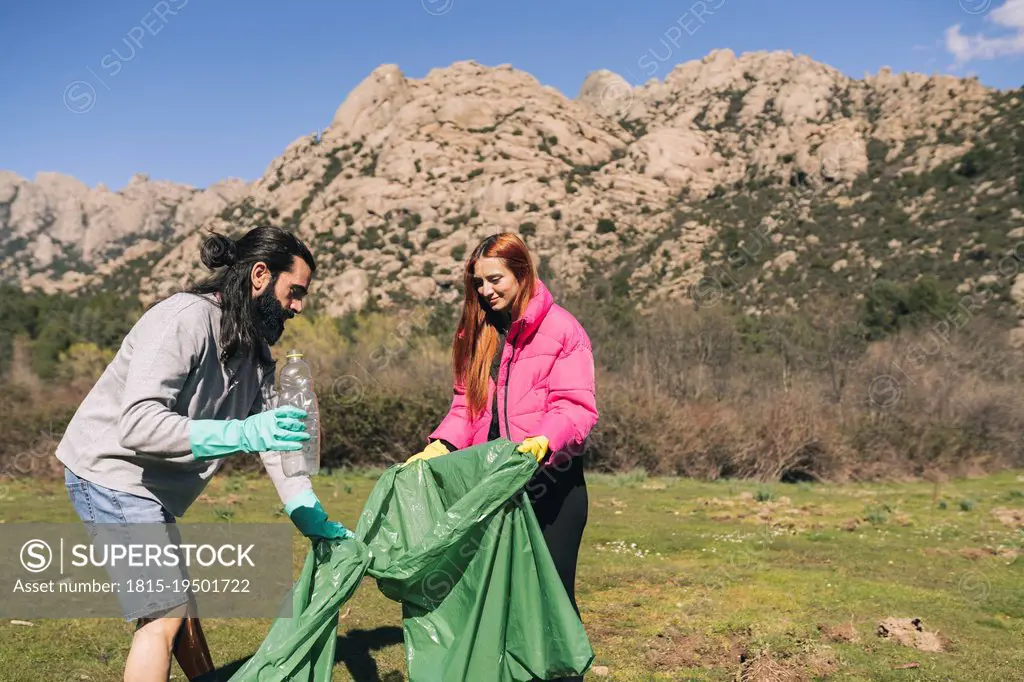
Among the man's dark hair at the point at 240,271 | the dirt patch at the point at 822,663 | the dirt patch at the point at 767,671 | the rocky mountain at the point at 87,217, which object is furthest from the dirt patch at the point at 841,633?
the rocky mountain at the point at 87,217

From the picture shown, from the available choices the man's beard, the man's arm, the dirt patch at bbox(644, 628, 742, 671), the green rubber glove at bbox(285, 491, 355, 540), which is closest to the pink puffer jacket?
the green rubber glove at bbox(285, 491, 355, 540)

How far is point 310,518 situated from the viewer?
2969 millimetres

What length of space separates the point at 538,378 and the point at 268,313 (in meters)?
1.05

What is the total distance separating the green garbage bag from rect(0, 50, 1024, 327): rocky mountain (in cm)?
2939

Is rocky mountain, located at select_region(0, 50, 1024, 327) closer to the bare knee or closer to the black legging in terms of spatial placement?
the black legging

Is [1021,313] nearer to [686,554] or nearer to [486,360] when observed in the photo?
[686,554]

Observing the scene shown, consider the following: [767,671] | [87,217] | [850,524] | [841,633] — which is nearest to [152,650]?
[767,671]

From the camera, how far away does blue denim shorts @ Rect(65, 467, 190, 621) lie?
2543 mm

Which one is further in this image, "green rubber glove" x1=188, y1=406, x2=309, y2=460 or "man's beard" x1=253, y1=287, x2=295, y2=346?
"man's beard" x1=253, y1=287, x2=295, y2=346

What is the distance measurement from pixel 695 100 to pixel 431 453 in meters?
79.6

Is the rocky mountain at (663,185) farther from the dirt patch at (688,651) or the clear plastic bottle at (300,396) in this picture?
the clear plastic bottle at (300,396)

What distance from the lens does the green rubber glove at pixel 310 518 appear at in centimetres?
297

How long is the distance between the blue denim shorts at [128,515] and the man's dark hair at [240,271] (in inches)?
20.9

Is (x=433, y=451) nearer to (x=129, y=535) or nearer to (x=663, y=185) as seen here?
(x=129, y=535)
